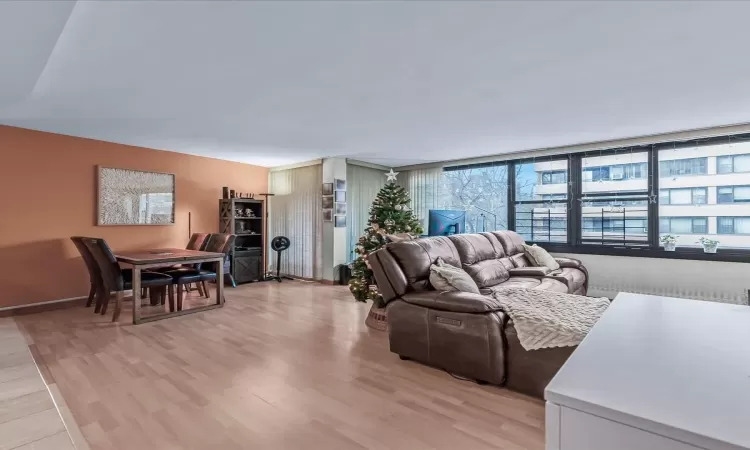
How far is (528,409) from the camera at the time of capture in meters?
2.19

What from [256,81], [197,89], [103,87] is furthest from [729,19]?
[103,87]

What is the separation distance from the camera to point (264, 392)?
2.38 metres

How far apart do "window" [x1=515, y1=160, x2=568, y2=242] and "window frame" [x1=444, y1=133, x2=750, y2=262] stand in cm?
5

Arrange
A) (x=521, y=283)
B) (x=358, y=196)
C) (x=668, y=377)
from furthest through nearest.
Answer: (x=358, y=196), (x=521, y=283), (x=668, y=377)

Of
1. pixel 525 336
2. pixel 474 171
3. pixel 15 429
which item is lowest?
pixel 15 429

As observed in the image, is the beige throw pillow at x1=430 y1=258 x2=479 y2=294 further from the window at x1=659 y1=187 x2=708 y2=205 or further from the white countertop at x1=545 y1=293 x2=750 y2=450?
the window at x1=659 y1=187 x2=708 y2=205

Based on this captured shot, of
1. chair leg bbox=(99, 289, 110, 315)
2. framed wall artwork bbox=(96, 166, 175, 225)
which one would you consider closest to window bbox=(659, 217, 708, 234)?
chair leg bbox=(99, 289, 110, 315)

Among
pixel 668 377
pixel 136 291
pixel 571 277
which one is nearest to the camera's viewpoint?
pixel 668 377

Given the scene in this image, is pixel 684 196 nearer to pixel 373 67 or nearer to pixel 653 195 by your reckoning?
pixel 653 195

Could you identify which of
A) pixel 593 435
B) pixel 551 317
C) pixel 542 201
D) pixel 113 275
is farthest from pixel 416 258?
pixel 542 201

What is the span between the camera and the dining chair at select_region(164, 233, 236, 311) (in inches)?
172

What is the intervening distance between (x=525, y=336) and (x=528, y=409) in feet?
1.41

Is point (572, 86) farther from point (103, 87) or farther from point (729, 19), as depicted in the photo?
point (103, 87)

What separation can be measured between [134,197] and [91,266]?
1323 millimetres
